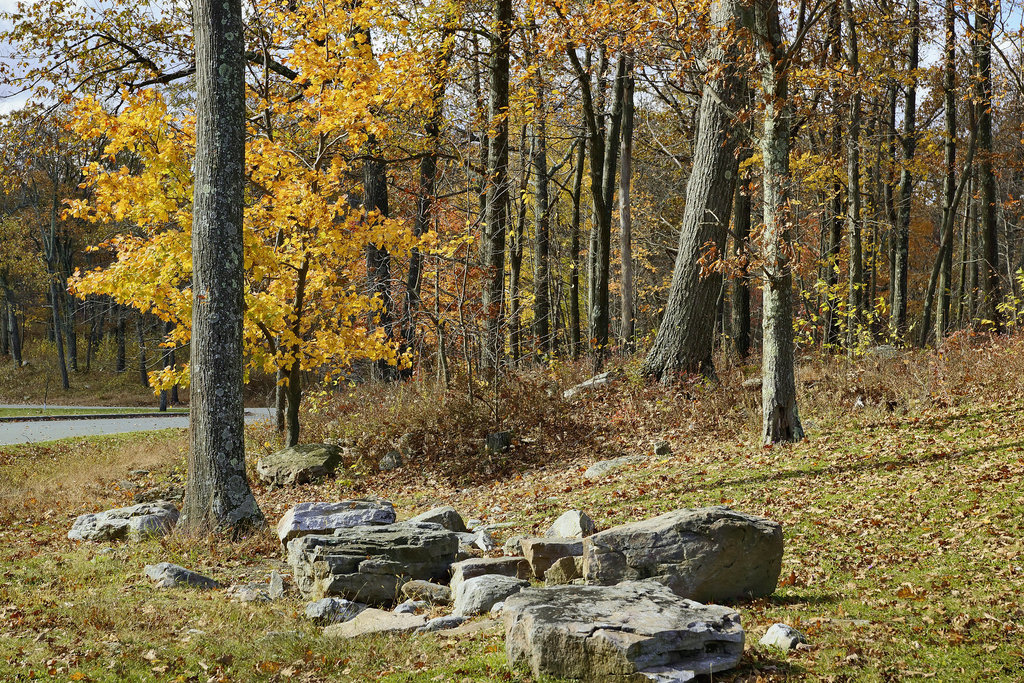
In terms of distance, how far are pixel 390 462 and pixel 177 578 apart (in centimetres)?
614

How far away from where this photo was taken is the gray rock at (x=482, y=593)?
626 centimetres

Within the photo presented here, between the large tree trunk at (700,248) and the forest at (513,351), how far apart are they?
52 mm

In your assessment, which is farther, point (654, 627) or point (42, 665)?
point (42, 665)

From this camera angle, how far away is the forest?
241 inches

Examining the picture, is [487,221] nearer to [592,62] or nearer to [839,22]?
[592,62]

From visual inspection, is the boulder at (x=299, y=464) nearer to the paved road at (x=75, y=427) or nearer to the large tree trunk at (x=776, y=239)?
the paved road at (x=75, y=427)

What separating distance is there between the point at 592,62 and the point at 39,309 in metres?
37.8

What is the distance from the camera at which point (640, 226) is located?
31.3 m

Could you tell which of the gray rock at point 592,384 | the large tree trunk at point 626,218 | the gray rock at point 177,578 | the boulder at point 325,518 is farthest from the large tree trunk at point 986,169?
the gray rock at point 177,578

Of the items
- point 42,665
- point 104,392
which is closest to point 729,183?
point 42,665

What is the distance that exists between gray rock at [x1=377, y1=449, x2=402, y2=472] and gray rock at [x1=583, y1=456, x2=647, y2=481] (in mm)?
3539

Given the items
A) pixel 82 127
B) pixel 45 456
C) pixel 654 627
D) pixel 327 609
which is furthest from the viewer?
pixel 45 456

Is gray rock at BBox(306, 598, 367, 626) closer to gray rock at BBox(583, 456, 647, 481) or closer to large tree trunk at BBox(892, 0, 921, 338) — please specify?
gray rock at BBox(583, 456, 647, 481)

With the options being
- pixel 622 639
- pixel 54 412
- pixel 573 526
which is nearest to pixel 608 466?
pixel 573 526
